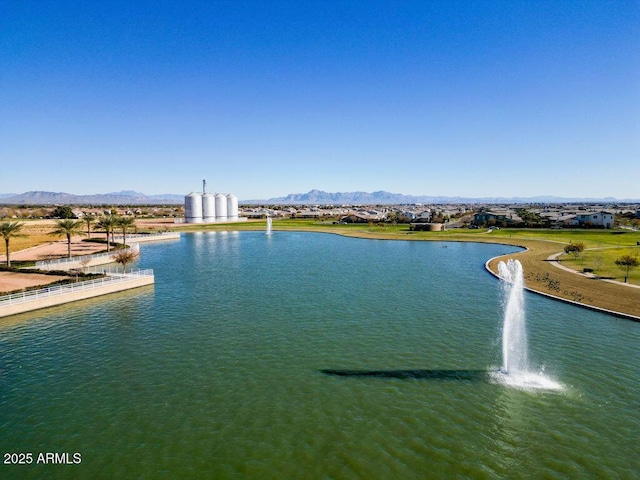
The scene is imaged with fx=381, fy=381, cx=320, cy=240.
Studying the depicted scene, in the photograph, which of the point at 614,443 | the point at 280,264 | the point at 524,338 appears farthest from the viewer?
the point at 280,264

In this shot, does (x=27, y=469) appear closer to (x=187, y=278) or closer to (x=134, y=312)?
(x=134, y=312)

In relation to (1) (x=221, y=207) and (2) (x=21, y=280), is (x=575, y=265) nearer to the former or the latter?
(2) (x=21, y=280)

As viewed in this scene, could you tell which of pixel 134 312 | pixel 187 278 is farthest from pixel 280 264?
pixel 134 312

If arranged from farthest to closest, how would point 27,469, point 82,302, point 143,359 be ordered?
point 82,302
point 143,359
point 27,469

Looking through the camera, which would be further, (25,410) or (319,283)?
(319,283)

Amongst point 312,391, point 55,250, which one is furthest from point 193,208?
point 312,391
